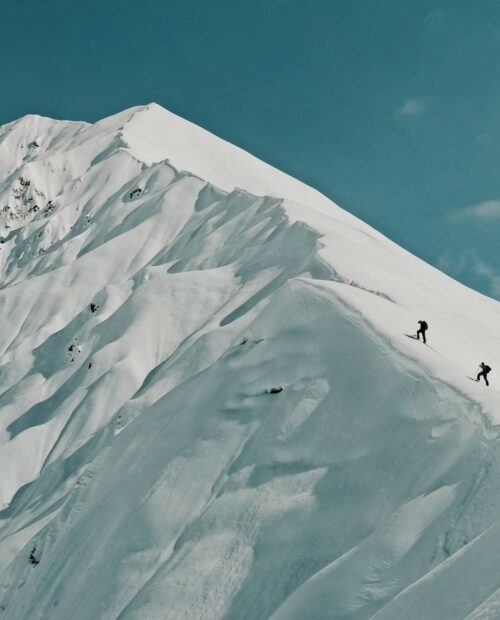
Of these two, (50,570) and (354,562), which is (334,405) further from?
(50,570)

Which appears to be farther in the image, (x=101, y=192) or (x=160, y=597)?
(x=101, y=192)

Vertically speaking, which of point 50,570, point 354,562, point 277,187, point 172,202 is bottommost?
point 50,570

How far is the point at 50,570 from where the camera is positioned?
34781 millimetres

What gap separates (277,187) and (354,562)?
76956 mm

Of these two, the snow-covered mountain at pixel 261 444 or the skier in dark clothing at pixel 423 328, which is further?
the skier in dark clothing at pixel 423 328

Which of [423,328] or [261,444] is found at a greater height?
[423,328]

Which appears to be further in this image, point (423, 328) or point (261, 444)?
point (423, 328)

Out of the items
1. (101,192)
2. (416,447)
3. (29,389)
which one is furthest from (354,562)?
(101,192)

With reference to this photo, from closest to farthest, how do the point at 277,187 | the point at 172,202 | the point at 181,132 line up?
1. the point at 172,202
2. the point at 277,187
3. the point at 181,132

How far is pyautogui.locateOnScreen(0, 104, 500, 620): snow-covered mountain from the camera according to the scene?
2222 centimetres

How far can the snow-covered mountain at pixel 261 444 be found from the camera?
2222 cm

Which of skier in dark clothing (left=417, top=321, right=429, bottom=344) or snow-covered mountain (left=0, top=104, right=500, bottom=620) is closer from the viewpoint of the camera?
snow-covered mountain (left=0, top=104, right=500, bottom=620)

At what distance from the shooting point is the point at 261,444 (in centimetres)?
3038

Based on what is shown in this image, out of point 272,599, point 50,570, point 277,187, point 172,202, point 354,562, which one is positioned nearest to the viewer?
point 354,562
